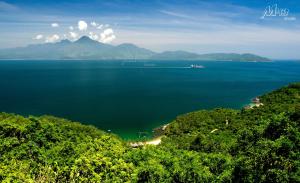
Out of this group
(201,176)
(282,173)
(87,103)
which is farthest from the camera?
(87,103)

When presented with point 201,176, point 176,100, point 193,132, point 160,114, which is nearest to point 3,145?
point 201,176

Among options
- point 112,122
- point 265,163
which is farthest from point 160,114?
point 265,163

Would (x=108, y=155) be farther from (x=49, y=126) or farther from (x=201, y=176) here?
(x=49, y=126)

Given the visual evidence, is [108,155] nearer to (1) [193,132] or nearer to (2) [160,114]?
(1) [193,132]

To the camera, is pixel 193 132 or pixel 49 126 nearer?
pixel 49 126

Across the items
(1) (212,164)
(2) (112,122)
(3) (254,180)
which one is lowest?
(2) (112,122)

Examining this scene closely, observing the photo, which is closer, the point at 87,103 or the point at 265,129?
the point at 265,129

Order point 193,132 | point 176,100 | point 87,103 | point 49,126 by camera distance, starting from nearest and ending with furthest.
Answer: point 49,126 < point 193,132 < point 87,103 < point 176,100

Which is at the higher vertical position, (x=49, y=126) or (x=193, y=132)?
(x=49, y=126)

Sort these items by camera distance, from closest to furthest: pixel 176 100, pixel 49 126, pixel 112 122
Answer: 1. pixel 49 126
2. pixel 112 122
3. pixel 176 100
